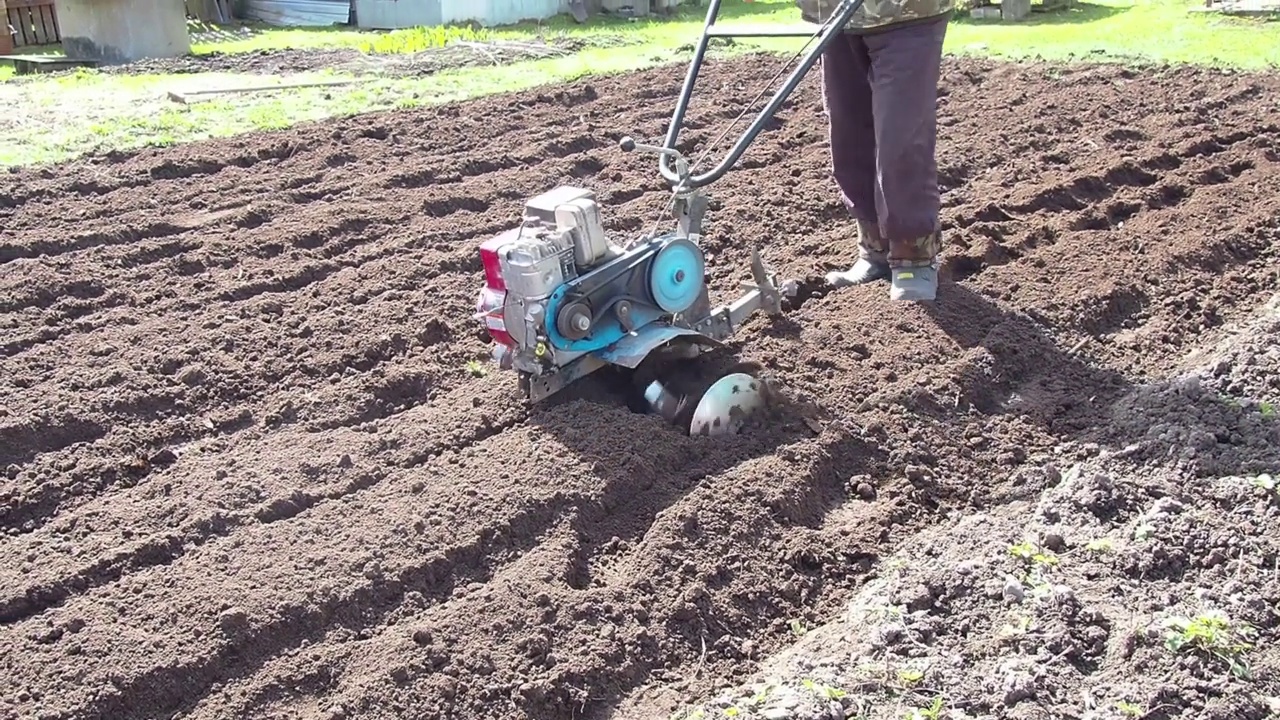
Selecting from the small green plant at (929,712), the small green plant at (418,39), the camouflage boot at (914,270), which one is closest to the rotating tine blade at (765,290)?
the camouflage boot at (914,270)

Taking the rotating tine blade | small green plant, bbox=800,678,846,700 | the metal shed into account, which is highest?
the metal shed

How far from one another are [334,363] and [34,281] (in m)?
1.80

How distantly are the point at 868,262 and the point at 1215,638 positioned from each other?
9.63ft

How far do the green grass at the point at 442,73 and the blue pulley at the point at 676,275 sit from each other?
534 cm

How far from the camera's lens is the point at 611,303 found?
14.3 feet

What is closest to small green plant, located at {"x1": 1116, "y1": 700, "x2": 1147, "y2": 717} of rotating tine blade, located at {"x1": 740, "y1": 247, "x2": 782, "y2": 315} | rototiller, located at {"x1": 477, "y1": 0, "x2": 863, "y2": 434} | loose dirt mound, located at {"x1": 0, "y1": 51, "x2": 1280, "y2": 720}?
loose dirt mound, located at {"x1": 0, "y1": 51, "x2": 1280, "y2": 720}

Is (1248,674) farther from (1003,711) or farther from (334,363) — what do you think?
(334,363)

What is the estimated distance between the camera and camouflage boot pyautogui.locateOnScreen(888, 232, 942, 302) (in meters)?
5.48

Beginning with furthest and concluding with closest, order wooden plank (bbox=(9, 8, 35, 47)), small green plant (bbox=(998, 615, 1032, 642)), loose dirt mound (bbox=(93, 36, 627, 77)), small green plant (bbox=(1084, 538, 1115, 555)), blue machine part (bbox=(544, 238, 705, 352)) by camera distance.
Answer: wooden plank (bbox=(9, 8, 35, 47)), loose dirt mound (bbox=(93, 36, 627, 77)), blue machine part (bbox=(544, 238, 705, 352)), small green plant (bbox=(1084, 538, 1115, 555)), small green plant (bbox=(998, 615, 1032, 642))

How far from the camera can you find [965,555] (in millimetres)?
3730

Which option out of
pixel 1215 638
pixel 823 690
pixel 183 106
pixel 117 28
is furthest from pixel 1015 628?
pixel 117 28

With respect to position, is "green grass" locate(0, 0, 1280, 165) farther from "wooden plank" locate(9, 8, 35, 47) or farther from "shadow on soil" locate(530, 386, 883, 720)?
"shadow on soil" locate(530, 386, 883, 720)

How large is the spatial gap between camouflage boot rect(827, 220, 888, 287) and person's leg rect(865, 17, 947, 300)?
261 mm

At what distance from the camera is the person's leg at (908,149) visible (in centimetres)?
527
